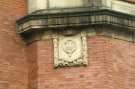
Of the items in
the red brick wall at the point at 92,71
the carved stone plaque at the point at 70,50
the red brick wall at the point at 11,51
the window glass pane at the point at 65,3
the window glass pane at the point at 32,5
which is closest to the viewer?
the red brick wall at the point at 92,71

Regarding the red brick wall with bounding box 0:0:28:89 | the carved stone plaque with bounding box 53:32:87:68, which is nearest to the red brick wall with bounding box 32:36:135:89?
the carved stone plaque with bounding box 53:32:87:68

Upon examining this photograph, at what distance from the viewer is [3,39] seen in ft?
38.4

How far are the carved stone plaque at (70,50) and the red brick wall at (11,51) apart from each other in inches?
33.6

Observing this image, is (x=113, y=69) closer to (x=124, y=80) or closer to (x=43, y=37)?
(x=124, y=80)

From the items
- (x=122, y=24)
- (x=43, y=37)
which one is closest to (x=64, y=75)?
(x=43, y=37)

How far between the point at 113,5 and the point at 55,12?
1.30 m

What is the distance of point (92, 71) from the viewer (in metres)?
11.3

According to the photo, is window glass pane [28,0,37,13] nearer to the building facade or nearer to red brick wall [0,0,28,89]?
the building facade

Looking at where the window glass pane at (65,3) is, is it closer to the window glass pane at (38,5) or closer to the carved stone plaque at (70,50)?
the window glass pane at (38,5)

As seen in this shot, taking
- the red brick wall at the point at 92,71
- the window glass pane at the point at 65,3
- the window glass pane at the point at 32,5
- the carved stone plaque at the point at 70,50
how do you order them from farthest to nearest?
the window glass pane at the point at 32,5, the window glass pane at the point at 65,3, the carved stone plaque at the point at 70,50, the red brick wall at the point at 92,71

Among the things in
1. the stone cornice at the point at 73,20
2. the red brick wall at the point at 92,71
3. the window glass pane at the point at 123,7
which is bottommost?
the red brick wall at the point at 92,71

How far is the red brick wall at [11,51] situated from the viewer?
37.8ft

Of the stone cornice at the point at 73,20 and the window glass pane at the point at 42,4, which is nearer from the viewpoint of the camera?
the stone cornice at the point at 73,20

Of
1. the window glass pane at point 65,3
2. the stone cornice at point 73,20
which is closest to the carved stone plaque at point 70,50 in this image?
the stone cornice at point 73,20
